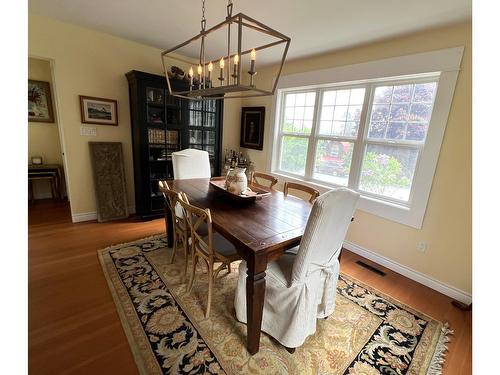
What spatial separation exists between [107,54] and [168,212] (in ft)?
7.33

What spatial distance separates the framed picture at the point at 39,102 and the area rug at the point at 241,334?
314 centimetres

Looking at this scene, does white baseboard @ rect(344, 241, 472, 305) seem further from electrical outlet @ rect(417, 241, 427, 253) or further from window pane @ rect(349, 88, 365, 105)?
window pane @ rect(349, 88, 365, 105)

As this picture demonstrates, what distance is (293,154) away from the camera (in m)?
3.53

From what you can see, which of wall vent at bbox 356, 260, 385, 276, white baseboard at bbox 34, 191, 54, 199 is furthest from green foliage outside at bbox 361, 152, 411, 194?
white baseboard at bbox 34, 191, 54, 199

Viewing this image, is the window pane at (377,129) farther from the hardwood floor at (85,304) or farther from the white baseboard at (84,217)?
the white baseboard at (84,217)

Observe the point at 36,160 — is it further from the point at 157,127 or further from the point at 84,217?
the point at 157,127

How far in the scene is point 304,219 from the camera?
1.62m

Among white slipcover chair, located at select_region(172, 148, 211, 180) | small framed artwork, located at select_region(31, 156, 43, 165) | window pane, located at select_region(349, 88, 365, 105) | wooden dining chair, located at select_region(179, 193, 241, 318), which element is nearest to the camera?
wooden dining chair, located at select_region(179, 193, 241, 318)

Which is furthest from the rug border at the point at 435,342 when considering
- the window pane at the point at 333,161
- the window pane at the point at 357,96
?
the window pane at the point at 357,96

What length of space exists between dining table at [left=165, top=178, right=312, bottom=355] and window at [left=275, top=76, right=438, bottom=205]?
1.22 meters

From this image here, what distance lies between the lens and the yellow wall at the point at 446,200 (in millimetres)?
1912

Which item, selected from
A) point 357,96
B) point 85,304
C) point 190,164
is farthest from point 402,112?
point 85,304

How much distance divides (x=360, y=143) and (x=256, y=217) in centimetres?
180

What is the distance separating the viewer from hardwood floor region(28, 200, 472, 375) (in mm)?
1332
